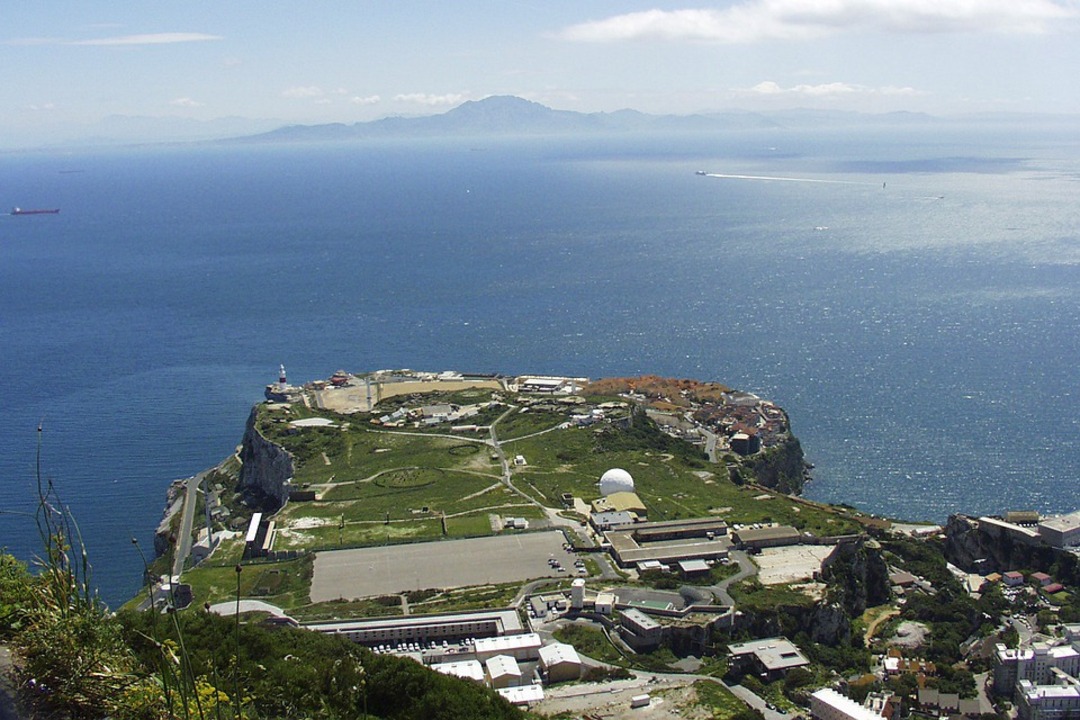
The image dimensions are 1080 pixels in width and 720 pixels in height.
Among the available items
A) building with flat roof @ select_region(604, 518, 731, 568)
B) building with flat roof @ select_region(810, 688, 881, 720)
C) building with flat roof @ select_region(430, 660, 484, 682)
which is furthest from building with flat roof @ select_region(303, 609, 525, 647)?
building with flat roof @ select_region(810, 688, 881, 720)

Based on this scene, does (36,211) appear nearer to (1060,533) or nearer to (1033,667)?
(1060,533)

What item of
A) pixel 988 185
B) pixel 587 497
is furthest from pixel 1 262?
pixel 988 185

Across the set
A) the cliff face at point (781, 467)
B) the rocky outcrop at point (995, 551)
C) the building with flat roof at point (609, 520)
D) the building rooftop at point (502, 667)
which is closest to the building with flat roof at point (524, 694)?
the building rooftop at point (502, 667)

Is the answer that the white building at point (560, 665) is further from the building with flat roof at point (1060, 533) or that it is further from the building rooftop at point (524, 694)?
the building with flat roof at point (1060, 533)

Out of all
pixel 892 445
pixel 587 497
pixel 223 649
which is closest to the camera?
pixel 223 649

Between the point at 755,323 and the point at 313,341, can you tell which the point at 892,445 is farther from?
the point at 313,341

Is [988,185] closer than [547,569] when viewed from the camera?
No

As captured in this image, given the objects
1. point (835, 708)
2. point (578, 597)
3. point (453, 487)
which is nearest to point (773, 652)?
point (835, 708)
